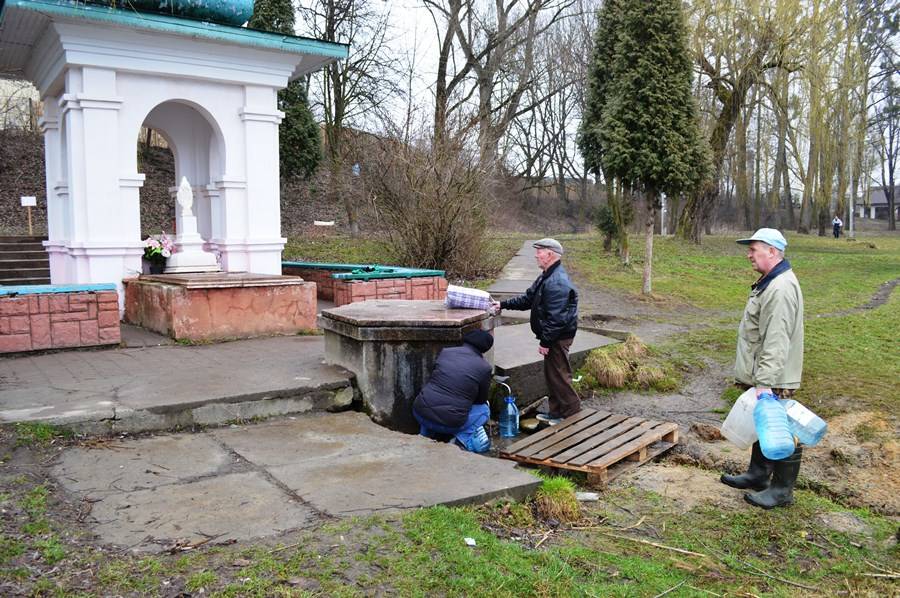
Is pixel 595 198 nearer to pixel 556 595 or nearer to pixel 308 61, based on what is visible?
pixel 308 61

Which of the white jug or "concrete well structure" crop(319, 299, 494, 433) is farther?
"concrete well structure" crop(319, 299, 494, 433)

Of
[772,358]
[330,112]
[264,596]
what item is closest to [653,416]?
[772,358]

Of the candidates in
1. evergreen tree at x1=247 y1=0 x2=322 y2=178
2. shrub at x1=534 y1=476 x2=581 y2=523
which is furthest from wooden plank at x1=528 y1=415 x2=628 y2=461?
evergreen tree at x1=247 y1=0 x2=322 y2=178

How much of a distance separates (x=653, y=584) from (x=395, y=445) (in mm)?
2138

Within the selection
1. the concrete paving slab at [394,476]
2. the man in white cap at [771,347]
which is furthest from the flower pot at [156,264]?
the man in white cap at [771,347]

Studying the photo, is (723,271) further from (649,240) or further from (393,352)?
(393,352)

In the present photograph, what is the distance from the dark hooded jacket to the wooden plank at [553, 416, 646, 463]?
0.88 meters

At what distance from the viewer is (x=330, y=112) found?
80.1 feet

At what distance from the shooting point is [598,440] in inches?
250

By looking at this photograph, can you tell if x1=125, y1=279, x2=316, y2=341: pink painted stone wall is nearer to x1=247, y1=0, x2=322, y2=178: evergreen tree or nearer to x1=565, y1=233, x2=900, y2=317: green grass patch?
x1=565, y1=233, x2=900, y2=317: green grass patch

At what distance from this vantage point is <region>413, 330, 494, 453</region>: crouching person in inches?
243

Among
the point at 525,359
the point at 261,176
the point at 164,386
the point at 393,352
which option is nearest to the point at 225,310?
the point at 164,386

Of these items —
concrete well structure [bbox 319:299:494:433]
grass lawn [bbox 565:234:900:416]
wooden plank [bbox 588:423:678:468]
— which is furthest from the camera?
grass lawn [bbox 565:234:900:416]

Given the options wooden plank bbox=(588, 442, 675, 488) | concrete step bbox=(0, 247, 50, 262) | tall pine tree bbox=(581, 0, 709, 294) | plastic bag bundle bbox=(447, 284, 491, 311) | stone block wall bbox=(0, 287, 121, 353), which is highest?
tall pine tree bbox=(581, 0, 709, 294)
